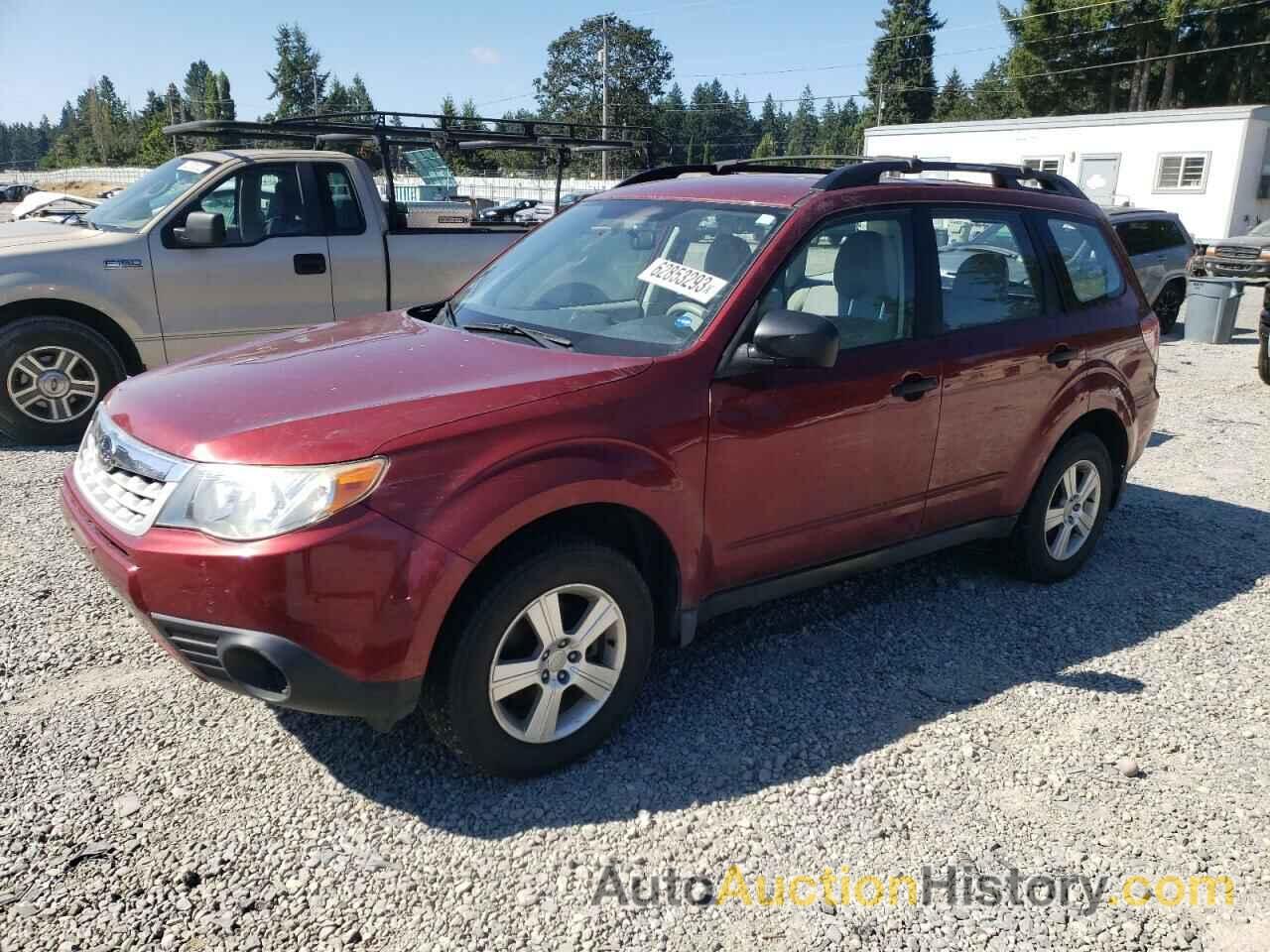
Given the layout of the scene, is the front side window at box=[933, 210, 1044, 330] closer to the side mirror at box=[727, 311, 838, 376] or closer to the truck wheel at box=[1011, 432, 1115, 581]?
the truck wheel at box=[1011, 432, 1115, 581]

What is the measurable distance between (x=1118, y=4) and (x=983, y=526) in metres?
53.4

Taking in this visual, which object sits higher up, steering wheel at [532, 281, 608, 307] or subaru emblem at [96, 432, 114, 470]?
steering wheel at [532, 281, 608, 307]

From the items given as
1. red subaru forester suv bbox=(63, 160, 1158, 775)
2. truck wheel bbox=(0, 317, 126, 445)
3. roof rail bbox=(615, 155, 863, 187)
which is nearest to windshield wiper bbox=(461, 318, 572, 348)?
red subaru forester suv bbox=(63, 160, 1158, 775)

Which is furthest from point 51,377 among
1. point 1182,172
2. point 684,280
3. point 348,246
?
point 1182,172

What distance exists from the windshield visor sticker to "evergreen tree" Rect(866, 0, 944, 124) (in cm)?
7610

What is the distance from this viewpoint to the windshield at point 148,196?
682 centimetres

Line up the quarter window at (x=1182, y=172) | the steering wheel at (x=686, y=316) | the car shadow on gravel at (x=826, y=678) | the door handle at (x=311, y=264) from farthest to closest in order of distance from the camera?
the quarter window at (x=1182, y=172) → the door handle at (x=311, y=264) → the steering wheel at (x=686, y=316) → the car shadow on gravel at (x=826, y=678)

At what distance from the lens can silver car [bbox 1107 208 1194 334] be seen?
12452 millimetres

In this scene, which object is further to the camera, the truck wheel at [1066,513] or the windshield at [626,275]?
the truck wheel at [1066,513]

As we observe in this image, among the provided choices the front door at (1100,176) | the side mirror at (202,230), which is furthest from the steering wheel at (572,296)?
the front door at (1100,176)

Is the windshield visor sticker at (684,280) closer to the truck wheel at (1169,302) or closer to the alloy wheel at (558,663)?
the alloy wheel at (558,663)

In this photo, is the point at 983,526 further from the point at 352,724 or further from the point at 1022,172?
the point at 352,724

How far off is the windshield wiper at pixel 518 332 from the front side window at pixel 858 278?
81cm

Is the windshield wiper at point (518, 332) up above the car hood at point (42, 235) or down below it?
below
